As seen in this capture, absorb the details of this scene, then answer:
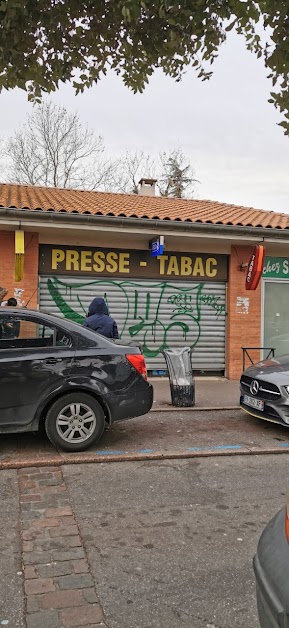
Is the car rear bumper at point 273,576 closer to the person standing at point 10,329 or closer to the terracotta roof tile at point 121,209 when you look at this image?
the person standing at point 10,329

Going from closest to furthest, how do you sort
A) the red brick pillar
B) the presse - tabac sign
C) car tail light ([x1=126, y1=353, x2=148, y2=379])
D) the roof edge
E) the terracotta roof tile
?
car tail light ([x1=126, y1=353, x2=148, y2=379]), the roof edge, the terracotta roof tile, the presse - tabac sign, the red brick pillar

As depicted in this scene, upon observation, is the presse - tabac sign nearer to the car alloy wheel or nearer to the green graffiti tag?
the green graffiti tag

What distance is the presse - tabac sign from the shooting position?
34.2 feet

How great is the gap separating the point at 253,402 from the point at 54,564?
3.97 meters

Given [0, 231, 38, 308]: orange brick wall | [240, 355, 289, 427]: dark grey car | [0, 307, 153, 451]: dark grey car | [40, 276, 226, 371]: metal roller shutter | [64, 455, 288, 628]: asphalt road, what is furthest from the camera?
[40, 276, 226, 371]: metal roller shutter

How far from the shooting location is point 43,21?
327 centimetres

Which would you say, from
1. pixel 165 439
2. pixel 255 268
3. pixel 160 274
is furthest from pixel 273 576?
pixel 160 274

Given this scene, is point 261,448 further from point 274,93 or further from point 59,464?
point 274,93

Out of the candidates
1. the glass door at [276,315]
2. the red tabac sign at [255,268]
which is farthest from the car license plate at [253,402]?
the glass door at [276,315]

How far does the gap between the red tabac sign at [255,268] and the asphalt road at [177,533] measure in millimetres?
5382

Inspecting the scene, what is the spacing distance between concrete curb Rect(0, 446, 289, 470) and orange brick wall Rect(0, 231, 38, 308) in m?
5.42

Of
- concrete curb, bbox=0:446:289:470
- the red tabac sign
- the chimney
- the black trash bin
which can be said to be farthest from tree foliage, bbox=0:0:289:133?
the chimney

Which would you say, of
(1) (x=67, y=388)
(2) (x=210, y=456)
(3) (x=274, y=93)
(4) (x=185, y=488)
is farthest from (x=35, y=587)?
(3) (x=274, y=93)

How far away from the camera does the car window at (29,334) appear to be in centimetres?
549
